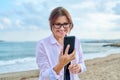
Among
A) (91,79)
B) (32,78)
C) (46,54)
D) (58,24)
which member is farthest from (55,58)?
(32,78)

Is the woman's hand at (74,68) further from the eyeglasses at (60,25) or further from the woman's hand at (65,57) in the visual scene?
the eyeglasses at (60,25)

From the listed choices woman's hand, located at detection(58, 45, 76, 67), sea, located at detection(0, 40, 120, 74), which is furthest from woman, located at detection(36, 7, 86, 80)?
sea, located at detection(0, 40, 120, 74)

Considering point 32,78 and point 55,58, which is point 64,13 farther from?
point 32,78

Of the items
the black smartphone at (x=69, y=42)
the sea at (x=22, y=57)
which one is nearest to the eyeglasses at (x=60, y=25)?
the black smartphone at (x=69, y=42)

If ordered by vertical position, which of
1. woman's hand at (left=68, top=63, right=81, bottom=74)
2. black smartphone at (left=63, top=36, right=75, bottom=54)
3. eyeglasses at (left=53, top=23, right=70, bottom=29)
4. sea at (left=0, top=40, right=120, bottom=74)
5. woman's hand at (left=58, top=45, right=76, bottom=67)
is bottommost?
sea at (left=0, top=40, right=120, bottom=74)

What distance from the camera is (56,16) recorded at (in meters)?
2.16

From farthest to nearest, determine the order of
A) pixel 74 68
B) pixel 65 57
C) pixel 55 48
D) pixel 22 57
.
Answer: pixel 22 57 → pixel 55 48 → pixel 74 68 → pixel 65 57

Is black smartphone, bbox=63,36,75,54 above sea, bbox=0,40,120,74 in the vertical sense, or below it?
above

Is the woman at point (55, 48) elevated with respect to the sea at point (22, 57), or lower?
elevated

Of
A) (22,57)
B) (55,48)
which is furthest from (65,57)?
(22,57)

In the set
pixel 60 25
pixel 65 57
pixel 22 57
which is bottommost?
pixel 22 57

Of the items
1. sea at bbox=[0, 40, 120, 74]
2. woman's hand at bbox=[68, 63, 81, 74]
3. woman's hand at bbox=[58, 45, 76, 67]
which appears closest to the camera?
woman's hand at bbox=[58, 45, 76, 67]

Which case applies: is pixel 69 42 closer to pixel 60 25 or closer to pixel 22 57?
pixel 60 25

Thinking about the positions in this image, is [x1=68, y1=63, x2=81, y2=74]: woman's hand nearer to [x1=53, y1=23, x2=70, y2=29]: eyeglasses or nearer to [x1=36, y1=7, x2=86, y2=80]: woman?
[x1=36, y1=7, x2=86, y2=80]: woman
